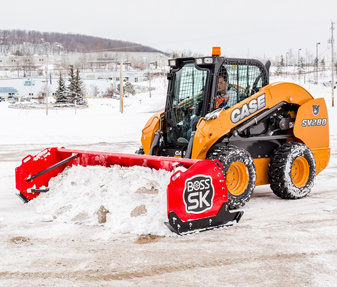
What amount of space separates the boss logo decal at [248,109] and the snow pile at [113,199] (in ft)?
4.88

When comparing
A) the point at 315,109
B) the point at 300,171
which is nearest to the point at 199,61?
the point at 315,109

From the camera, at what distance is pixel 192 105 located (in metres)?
7.20

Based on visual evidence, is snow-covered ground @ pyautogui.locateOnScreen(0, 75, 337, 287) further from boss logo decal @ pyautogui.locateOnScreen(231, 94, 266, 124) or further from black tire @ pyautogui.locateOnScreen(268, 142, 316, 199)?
boss logo decal @ pyautogui.locateOnScreen(231, 94, 266, 124)

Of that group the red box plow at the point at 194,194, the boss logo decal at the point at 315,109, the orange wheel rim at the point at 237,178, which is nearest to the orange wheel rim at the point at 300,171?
the boss logo decal at the point at 315,109

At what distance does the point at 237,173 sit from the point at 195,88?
154 cm

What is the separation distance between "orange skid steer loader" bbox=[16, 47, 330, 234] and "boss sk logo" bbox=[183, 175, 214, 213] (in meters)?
0.53

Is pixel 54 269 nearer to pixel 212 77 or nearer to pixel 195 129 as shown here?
pixel 195 129

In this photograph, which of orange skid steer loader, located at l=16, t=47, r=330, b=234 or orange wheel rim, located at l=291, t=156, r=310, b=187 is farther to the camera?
orange wheel rim, located at l=291, t=156, r=310, b=187

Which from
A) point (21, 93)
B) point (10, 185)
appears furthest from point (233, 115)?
point (21, 93)

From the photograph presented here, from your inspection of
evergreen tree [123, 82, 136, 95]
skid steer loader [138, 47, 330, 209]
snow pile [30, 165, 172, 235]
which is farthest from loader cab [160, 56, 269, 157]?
evergreen tree [123, 82, 136, 95]

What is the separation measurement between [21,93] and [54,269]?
3341 inches

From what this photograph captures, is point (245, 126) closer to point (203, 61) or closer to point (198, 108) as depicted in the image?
point (198, 108)

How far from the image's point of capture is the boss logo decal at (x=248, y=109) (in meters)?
6.73

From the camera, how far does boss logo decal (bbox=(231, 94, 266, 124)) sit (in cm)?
673
